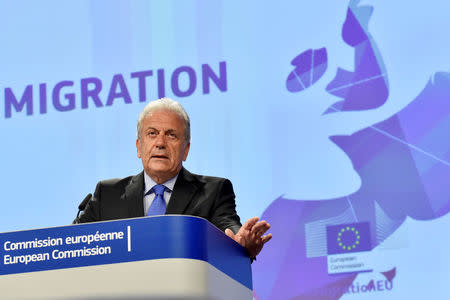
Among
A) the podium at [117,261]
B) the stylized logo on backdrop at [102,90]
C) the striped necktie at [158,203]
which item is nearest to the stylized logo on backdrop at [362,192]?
the stylized logo on backdrop at [102,90]

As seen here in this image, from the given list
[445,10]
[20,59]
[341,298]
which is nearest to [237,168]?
[341,298]

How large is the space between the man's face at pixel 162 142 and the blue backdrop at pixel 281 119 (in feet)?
5.73

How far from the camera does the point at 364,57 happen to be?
391 centimetres

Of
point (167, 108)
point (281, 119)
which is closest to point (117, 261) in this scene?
point (167, 108)

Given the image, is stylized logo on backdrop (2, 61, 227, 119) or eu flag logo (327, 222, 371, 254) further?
stylized logo on backdrop (2, 61, 227, 119)

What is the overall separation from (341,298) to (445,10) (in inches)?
61.0

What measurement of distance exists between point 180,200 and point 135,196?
0.46ft

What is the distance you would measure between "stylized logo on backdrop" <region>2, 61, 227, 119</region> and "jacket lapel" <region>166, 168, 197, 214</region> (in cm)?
198

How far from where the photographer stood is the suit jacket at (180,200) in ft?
6.95

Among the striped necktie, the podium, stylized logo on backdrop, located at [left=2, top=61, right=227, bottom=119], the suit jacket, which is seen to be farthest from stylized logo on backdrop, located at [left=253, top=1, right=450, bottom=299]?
the podium

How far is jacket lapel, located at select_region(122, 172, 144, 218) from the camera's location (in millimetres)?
2133

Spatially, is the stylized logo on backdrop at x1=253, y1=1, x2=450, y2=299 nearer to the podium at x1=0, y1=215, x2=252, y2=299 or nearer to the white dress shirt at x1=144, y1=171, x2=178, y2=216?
the white dress shirt at x1=144, y1=171, x2=178, y2=216

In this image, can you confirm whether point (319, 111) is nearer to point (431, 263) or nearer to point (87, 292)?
point (431, 263)

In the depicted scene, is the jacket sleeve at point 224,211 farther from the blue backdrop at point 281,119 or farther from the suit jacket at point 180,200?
the blue backdrop at point 281,119
